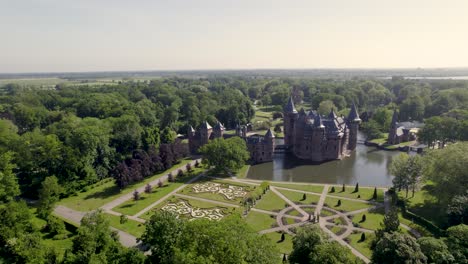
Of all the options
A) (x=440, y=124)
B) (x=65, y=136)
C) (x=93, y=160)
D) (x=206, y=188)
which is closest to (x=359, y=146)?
(x=440, y=124)

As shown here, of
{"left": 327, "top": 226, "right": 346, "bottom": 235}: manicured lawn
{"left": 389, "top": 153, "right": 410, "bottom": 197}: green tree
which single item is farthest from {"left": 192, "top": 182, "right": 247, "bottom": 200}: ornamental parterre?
{"left": 389, "top": 153, "right": 410, "bottom": 197}: green tree

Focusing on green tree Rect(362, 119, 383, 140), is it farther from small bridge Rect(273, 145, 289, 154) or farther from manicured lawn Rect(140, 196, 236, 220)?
manicured lawn Rect(140, 196, 236, 220)

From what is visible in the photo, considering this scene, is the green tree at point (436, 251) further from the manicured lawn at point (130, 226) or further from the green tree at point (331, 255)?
the manicured lawn at point (130, 226)

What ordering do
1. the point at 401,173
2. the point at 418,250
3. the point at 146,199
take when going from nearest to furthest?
the point at 418,250 → the point at 401,173 → the point at 146,199

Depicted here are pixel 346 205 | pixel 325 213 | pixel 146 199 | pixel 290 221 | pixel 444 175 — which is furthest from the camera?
pixel 146 199

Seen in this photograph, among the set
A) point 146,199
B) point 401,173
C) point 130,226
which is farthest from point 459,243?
point 146,199

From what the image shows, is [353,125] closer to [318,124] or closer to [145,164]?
[318,124]
